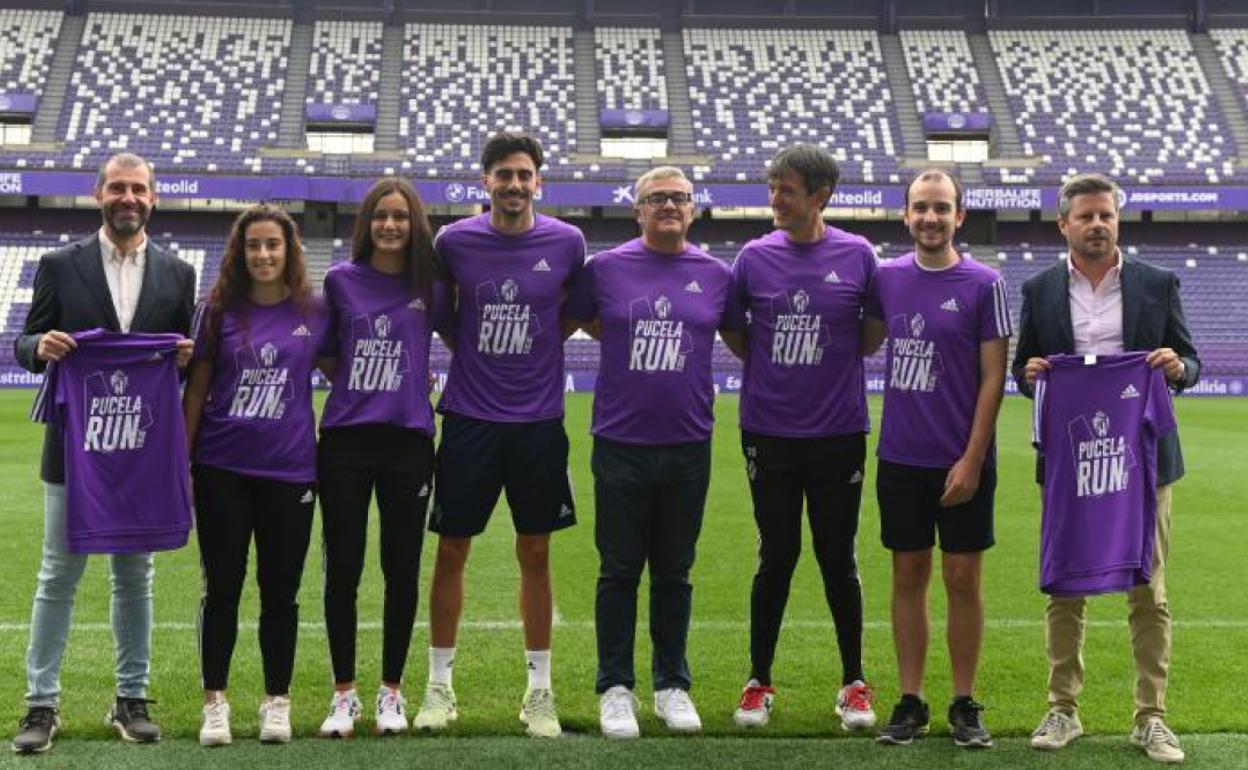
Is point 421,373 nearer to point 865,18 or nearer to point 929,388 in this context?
point 929,388

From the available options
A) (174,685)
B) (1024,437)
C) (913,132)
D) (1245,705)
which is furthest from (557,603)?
(913,132)

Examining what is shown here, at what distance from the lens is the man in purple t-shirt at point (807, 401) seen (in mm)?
4527

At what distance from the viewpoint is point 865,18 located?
41469 millimetres

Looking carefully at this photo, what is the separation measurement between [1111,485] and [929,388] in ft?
2.31

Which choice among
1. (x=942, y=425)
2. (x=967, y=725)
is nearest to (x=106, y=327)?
(x=942, y=425)

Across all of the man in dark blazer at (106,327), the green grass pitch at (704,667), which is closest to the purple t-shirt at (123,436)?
the man in dark blazer at (106,327)

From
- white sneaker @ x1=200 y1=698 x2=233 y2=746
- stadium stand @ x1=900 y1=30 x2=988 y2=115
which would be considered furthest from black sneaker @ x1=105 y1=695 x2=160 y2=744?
stadium stand @ x1=900 y1=30 x2=988 y2=115

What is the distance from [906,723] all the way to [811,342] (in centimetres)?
145

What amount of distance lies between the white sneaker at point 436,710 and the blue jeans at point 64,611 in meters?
1.02

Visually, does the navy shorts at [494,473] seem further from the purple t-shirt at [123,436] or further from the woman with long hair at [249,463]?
the purple t-shirt at [123,436]

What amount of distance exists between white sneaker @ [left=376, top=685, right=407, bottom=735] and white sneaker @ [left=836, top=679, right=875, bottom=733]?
166cm

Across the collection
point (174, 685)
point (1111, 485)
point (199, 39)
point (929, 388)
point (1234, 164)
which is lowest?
point (174, 685)

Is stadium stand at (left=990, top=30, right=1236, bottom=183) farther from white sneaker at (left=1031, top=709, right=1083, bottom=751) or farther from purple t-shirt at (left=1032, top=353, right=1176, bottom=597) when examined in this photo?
white sneaker at (left=1031, top=709, right=1083, bottom=751)

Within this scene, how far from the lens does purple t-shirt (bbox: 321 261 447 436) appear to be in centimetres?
432
